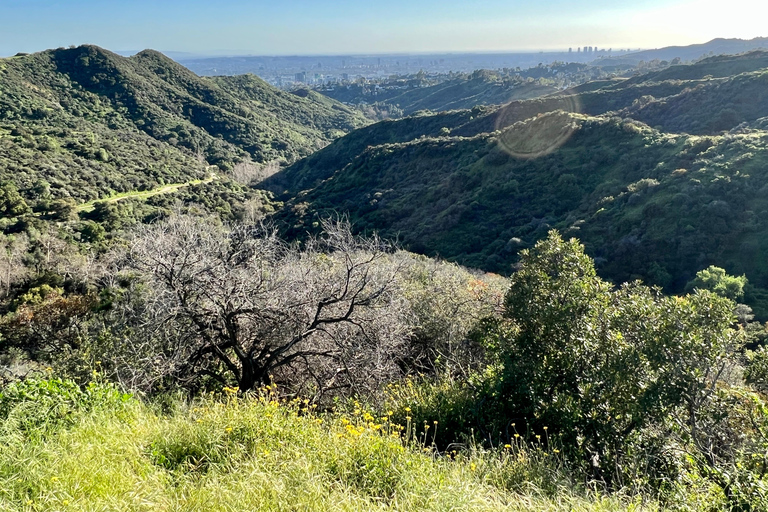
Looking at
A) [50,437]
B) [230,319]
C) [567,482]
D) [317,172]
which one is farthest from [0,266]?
[317,172]

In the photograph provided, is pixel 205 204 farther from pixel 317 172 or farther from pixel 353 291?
pixel 353 291

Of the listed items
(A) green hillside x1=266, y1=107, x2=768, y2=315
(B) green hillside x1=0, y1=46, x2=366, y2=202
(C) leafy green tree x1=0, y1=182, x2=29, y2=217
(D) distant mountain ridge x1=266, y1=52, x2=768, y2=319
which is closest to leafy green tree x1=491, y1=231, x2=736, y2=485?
(D) distant mountain ridge x1=266, y1=52, x2=768, y2=319

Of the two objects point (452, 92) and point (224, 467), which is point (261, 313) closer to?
point (224, 467)

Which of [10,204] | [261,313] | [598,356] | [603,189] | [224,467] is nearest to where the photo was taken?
[224,467]

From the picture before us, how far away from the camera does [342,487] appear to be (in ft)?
8.68

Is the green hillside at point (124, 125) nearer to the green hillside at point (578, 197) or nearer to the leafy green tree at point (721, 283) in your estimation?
the green hillside at point (578, 197)

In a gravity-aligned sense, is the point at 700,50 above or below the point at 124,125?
above

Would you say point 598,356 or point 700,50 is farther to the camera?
point 700,50

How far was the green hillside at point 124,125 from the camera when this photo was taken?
36.5 metres

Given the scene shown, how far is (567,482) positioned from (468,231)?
26.4 m

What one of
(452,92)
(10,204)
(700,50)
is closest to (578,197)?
(10,204)

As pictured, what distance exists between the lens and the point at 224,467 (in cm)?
287

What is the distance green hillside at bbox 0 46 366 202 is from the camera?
36.5 meters

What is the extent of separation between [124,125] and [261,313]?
64089 millimetres
